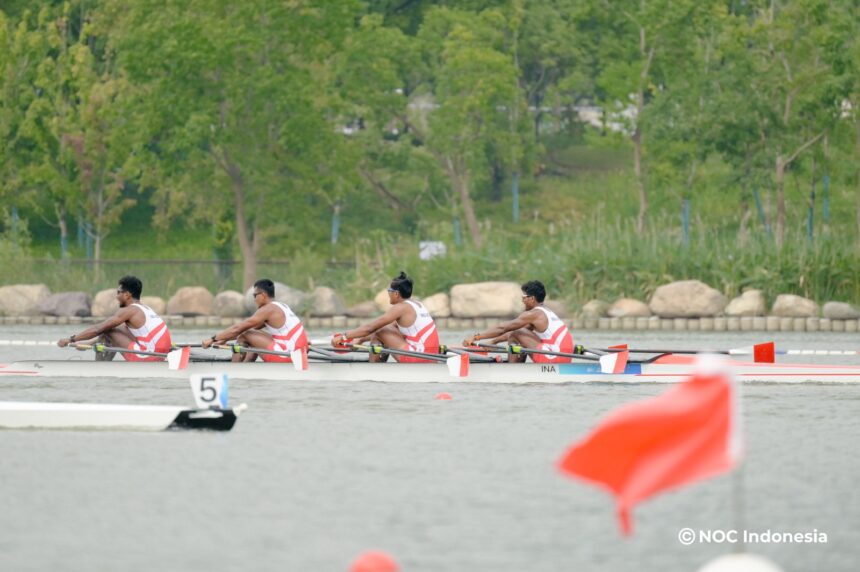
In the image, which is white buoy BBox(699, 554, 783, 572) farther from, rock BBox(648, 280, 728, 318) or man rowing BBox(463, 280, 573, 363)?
rock BBox(648, 280, 728, 318)

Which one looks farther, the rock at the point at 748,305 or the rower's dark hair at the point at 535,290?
the rock at the point at 748,305

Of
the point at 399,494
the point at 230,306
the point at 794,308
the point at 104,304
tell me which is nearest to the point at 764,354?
the point at 399,494

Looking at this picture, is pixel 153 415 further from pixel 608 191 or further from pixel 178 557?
pixel 608 191

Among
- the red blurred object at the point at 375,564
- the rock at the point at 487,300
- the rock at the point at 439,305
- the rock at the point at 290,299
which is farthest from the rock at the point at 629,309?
the red blurred object at the point at 375,564

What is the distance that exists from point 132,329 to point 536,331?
5558mm

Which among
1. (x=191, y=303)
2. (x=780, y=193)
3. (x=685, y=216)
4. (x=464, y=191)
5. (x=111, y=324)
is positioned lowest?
(x=191, y=303)

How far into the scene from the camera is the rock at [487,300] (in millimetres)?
38912

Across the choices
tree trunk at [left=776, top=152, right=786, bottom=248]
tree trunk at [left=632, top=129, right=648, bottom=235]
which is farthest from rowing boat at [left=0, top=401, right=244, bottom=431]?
tree trunk at [left=632, top=129, right=648, bottom=235]

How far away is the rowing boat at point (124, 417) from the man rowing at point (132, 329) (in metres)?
4.74

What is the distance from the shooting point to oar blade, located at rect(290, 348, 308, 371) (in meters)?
23.1

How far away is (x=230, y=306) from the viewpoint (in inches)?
1629

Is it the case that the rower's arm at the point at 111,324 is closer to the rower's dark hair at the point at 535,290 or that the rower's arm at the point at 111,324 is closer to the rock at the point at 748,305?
the rower's dark hair at the point at 535,290

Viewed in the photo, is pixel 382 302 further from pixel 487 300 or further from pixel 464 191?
pixel 464 191

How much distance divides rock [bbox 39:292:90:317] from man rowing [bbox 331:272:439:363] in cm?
1988
